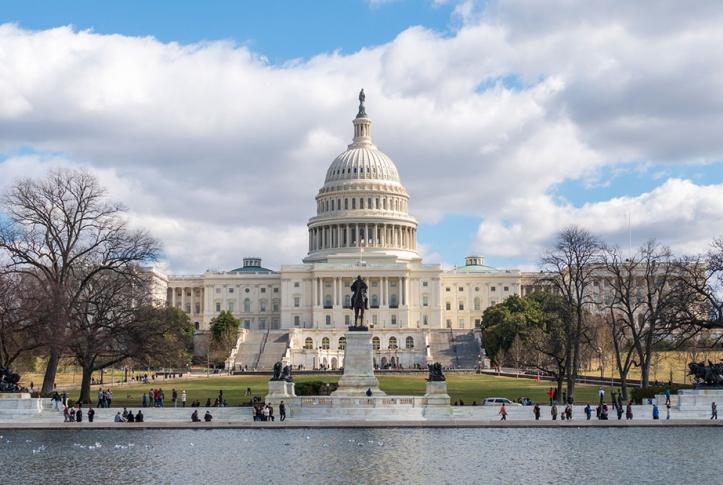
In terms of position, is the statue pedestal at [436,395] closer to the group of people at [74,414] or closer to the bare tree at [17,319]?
the group of people at [74,414]

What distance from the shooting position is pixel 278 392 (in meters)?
58.5

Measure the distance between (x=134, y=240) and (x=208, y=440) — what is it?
25.3 meters

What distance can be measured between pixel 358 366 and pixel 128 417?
12462 mm

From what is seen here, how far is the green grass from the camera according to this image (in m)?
71.4

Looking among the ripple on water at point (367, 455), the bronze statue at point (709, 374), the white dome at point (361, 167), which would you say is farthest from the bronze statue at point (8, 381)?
the white dome at point (361, 167)

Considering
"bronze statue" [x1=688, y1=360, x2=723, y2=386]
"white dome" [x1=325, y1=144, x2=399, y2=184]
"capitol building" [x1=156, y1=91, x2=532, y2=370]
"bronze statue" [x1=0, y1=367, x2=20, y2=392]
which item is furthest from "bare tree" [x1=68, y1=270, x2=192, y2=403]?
"white dome" [x1=325, y1=144, x2=399, y2=184]

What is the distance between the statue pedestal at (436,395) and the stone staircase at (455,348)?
6968cm

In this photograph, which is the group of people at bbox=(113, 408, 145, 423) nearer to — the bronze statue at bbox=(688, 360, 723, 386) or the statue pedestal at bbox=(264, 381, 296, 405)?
the statue pedestal at bbox=(264, 381, 296, 405)

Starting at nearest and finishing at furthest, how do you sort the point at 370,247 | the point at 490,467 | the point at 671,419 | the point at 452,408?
1. the point at 490,467
2. the point at 671,419
3. the point at 452,408
4. the point at 370,247

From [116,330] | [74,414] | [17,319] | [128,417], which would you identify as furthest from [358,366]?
[17,319]

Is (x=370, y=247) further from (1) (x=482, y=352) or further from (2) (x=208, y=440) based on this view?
(2) (x=208, y=440)

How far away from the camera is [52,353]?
2486 inches

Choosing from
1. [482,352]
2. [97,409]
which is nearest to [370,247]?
[482,352]

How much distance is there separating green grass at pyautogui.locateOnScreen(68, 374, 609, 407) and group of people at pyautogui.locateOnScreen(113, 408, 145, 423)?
9.19m
